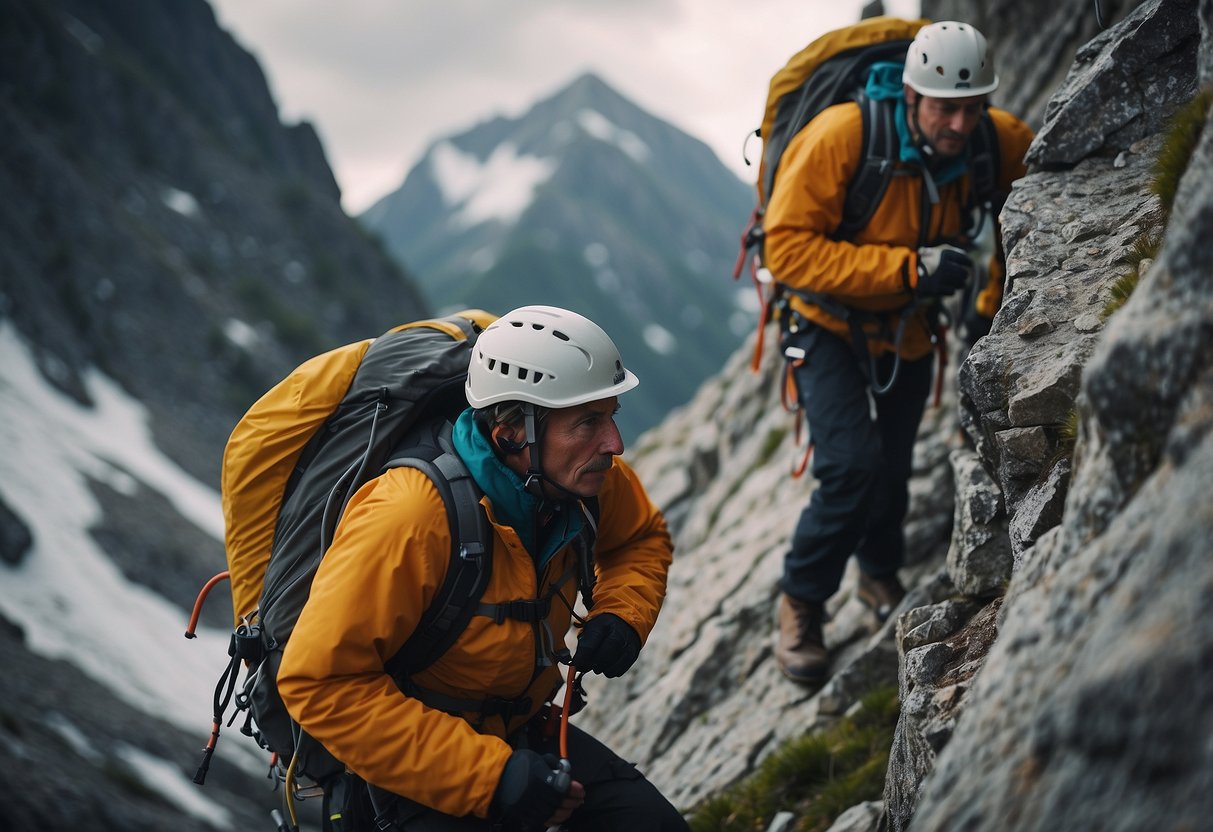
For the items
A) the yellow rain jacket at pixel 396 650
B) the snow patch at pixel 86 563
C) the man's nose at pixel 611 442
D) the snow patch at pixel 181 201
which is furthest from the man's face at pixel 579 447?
the snow patch at pixel 181 201

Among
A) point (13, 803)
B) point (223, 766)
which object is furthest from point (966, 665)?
point (223, 766)

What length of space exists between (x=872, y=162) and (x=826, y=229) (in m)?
0.58

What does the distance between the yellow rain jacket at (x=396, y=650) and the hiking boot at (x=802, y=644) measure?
3.93 meters

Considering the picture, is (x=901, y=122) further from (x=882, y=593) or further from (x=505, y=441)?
(x=882, y=593)

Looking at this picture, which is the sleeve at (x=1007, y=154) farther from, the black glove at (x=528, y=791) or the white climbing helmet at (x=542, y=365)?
the black glove at (x=528, y=791)

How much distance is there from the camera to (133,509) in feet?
166

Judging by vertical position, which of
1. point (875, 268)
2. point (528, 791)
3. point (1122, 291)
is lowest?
point (528, 791)

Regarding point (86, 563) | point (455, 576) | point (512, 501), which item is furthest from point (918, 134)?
point (86, 563)

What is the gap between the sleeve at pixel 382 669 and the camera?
4.53 metres

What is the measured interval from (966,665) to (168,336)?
8606cm

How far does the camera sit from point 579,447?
17.4 ft

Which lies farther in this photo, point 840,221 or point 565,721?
point 840,221

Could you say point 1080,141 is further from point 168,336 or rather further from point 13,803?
point 168,336

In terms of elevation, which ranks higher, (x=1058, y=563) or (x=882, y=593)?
(x=882, y=593)
